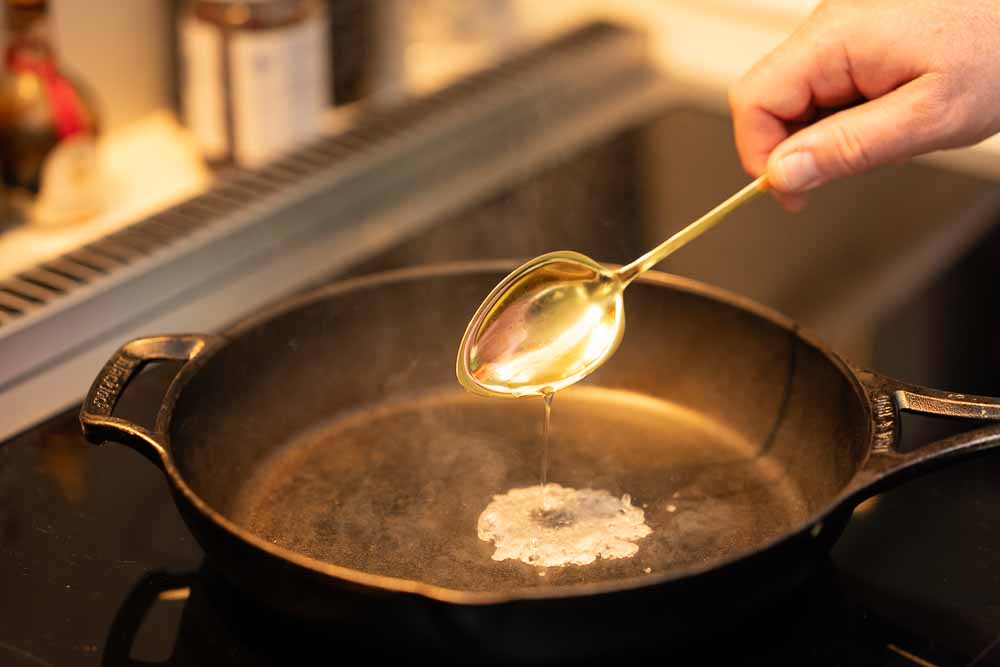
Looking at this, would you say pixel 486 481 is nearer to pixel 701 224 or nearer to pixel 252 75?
pixel 701 224

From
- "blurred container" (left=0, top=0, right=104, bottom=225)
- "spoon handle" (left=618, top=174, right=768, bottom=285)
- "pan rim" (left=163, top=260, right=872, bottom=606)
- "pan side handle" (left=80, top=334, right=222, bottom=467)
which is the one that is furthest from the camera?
"blurred container" (left=0, top=0, right=104, bottom=225)

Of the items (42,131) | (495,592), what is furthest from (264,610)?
(42,131)

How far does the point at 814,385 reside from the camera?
0.77m

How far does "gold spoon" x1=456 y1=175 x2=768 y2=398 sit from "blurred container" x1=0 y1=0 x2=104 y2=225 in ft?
1.37

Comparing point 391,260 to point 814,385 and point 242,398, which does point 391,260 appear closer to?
point 242,398

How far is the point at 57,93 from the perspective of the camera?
97 cm

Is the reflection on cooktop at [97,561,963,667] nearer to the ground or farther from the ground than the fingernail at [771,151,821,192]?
nearer to the ground

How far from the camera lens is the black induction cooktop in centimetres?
63

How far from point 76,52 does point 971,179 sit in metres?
0.83

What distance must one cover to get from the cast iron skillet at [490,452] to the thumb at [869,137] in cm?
11

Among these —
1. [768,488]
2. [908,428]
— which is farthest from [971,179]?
[768,488]

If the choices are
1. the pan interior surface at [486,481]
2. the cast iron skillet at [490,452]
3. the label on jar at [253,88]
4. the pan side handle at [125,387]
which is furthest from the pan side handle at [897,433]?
the label on jar at [253,88]

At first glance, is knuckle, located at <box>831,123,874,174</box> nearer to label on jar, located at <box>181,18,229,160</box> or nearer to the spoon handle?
the spoon handle

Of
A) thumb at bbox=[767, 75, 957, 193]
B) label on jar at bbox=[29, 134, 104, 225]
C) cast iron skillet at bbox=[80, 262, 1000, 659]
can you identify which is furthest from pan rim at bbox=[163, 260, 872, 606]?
label on jar at bbox=[29, 134, 104, 225]
